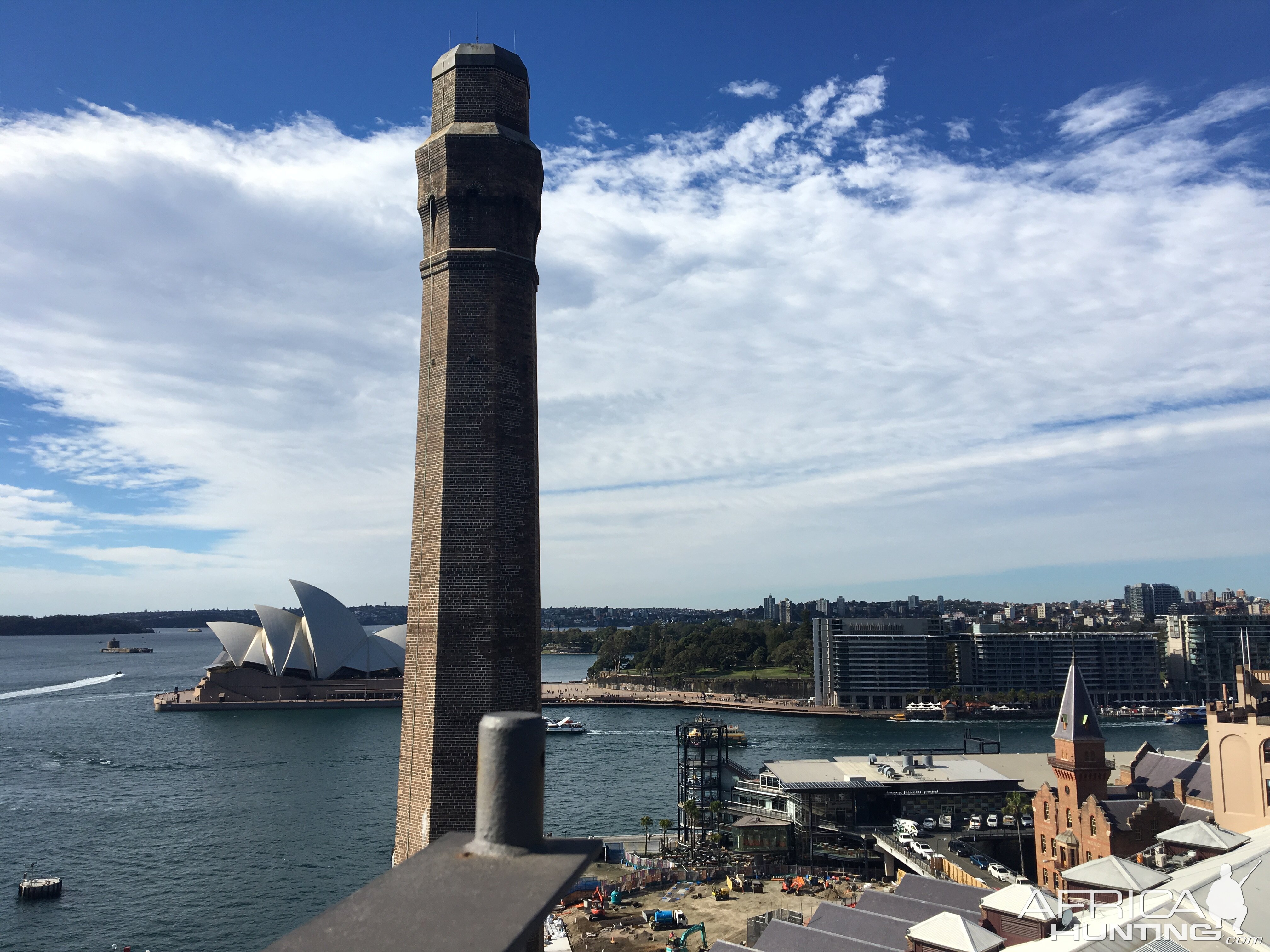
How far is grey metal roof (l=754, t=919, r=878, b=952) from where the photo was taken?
1944 centimetres

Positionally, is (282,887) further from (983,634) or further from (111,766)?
(983,634)

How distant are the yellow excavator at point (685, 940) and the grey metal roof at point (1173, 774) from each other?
1714 centimetres

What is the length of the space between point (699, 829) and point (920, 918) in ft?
72.7

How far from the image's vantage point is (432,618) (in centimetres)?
1302

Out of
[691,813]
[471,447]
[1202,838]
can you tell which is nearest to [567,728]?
[691,813]

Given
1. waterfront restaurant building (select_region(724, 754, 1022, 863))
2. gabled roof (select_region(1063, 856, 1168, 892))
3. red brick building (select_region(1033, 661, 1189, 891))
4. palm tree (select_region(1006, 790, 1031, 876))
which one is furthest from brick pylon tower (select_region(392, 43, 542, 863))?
palm tree (select_region(1006, 790, 1031, 876))

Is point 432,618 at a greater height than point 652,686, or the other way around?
point 432,618

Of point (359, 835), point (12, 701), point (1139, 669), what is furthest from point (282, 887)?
point (1139, 669)

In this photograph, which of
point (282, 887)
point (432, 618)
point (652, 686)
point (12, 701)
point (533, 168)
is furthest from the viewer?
point (652, 686)

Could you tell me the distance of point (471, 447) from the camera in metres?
13.4

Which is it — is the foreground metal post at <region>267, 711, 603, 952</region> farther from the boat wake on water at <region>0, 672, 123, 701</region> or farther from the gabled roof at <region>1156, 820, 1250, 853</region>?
the boat wake on water at <region>0, 672, 123, 701</region>

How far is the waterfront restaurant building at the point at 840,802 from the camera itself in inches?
1548

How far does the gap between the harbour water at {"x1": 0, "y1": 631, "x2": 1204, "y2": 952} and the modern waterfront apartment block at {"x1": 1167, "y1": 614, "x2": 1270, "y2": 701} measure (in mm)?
23100

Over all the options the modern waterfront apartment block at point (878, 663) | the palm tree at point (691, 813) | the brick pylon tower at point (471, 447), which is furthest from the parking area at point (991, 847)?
the modern waterfront apartment block at point (878, 663)
